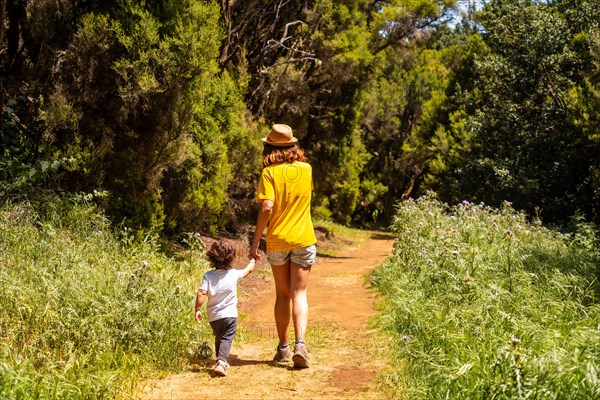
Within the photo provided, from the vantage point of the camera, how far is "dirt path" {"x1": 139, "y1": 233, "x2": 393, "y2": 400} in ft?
17.1

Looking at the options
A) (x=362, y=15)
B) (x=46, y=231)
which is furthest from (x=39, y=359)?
(x=362, y=15)

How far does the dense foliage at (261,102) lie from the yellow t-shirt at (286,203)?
12.3 ft

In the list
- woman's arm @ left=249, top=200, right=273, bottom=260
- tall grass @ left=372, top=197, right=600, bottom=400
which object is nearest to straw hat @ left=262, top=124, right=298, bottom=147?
woman's arm @ left=249, top=200, right=273, bottom=260

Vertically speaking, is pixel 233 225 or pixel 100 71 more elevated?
pixel 100 71

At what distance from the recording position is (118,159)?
32.6ft

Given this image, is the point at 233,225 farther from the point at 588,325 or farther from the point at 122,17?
the point at 588,325

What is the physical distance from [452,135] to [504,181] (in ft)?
35.0

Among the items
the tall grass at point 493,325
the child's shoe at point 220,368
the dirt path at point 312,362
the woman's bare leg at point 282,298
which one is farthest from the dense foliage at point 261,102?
the tall grass at point 493,325

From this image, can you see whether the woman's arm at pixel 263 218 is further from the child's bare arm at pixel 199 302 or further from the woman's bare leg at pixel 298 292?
the child's bare arm at pixel 199 302

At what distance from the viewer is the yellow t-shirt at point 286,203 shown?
5.95 meters

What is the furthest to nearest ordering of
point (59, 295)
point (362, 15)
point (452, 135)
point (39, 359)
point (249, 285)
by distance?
point (452, 135), point (362, 15), point (249, 285), point (59, 295), point (39, 359)

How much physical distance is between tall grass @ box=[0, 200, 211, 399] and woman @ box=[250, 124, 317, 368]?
97 cm

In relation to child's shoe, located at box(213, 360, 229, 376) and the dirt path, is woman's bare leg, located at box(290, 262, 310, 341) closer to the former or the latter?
the dirt path

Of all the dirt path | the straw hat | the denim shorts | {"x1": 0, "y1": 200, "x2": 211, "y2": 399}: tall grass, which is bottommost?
the dirt path
